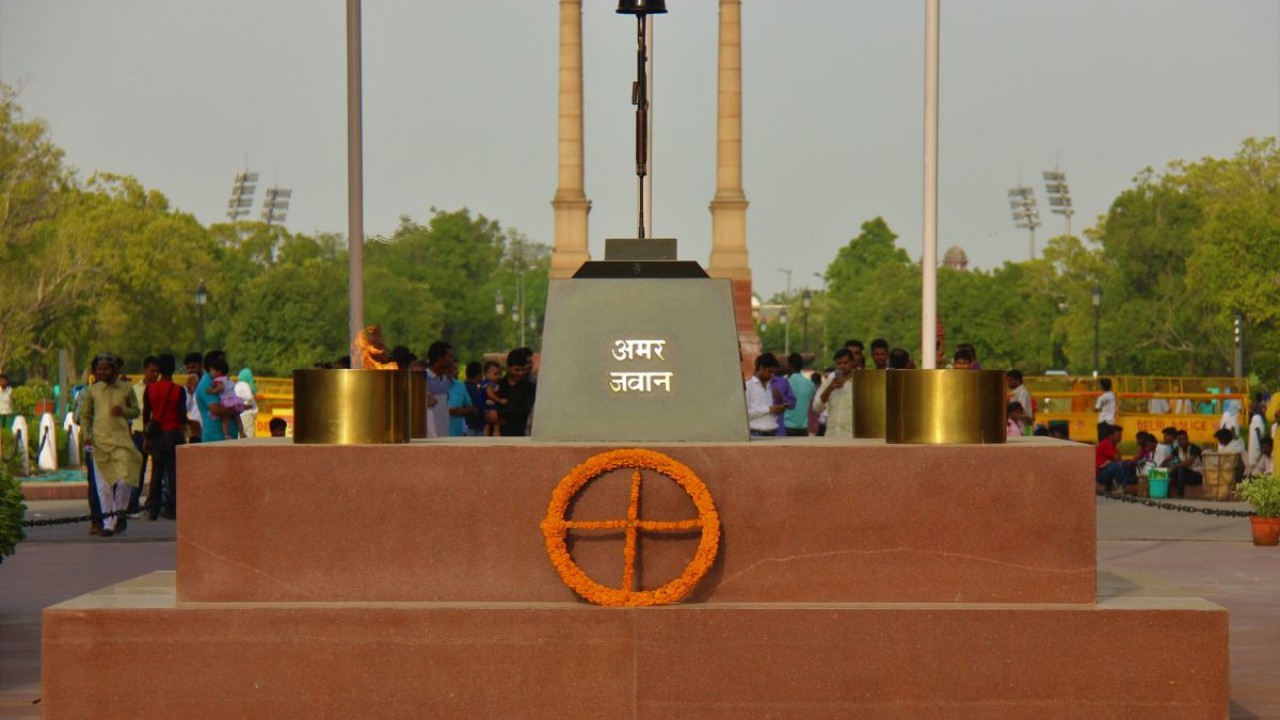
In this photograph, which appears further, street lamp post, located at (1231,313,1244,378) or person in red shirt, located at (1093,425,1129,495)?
street lamp post, located at (1231,313,1244,378)

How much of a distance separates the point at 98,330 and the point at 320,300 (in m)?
16.7

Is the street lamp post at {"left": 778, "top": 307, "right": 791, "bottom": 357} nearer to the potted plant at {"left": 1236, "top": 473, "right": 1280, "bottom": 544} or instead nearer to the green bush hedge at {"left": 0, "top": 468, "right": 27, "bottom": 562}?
the potted plant at {"left": 1236, "top": 473, "right": 1280, "bottom": 544}

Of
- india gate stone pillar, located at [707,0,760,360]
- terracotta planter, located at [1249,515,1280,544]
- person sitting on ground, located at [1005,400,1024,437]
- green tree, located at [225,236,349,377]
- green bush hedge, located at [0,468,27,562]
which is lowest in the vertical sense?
terracotta planter, located at [1249,515,1280,544]

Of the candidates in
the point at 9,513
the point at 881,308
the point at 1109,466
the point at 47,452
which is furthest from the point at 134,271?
the point at 9,513

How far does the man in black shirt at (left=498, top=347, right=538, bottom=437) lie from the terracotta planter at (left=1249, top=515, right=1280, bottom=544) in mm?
6242

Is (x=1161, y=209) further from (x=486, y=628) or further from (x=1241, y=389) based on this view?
(x=486, y=628)

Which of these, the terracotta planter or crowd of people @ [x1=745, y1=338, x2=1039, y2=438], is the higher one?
crowd of people @ [x1=745, y1=338, x2=1039, y2=438]

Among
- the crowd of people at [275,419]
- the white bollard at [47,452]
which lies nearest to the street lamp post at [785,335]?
the white bollard at [47,452]

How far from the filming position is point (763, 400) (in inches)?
679

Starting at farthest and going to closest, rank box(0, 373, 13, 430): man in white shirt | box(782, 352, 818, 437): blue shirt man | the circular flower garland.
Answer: box(0, 373, 13, 430): man in white shirt → box(782, 352, 818, 437): blue shirt man → the circular flower garland

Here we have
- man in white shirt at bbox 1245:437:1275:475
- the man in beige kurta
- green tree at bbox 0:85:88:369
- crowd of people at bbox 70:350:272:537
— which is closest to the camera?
the man in beige kurta

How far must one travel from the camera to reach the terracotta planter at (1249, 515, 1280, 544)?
17.1m

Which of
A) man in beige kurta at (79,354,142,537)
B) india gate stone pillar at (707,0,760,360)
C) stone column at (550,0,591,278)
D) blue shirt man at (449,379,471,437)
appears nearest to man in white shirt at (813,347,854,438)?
blue shirt man at (449,379,471,437)

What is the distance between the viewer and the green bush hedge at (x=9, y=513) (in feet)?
38.2
